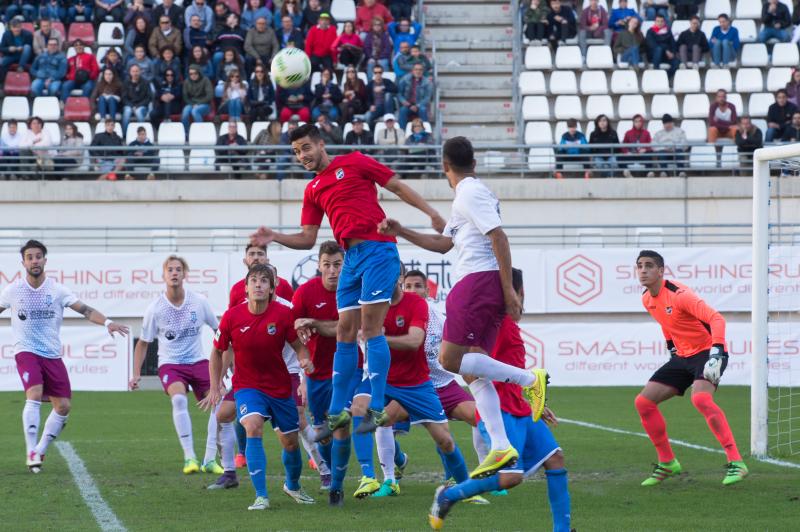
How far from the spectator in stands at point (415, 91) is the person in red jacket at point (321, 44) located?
1.66 metres

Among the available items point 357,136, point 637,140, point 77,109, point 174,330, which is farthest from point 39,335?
point 637,140

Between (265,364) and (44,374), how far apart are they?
3.58 metres

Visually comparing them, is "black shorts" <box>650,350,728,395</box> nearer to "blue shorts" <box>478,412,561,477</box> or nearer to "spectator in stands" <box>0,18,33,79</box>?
"blue shorts" <box>478,412,561,477</box>

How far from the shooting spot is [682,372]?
35.7 feet

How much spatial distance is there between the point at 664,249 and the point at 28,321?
12.5m

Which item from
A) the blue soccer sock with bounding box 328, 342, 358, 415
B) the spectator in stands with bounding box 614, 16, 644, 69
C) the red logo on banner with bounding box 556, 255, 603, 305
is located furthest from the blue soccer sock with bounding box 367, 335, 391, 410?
the spectator in stands with bounding box 614, 16, 644, 69

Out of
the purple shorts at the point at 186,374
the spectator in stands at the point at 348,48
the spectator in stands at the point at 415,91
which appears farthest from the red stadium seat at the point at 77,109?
the purple shorts at the point at 186,374

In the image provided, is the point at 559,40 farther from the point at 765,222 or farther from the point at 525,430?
the point at 525,430

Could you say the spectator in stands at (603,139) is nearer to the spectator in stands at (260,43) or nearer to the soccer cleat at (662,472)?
the spectator in stands at (260,43)

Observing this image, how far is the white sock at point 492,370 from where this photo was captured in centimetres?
757

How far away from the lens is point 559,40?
28.0 m

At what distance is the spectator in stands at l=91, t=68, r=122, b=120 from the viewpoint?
25062 millimetres

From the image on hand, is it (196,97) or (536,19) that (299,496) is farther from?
(536,19)

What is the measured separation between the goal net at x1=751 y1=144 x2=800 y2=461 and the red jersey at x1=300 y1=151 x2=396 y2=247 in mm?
4864
